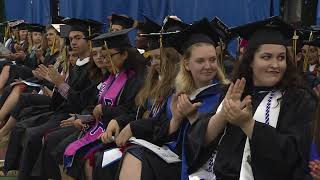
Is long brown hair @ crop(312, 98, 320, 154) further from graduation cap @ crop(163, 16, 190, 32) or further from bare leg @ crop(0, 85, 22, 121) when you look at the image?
bare leg @ crop(0, 85, 22, 121)

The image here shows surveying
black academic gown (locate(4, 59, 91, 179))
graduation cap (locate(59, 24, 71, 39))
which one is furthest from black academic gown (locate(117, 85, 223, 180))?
graduation cap (locate(59, 24, 71, 39))

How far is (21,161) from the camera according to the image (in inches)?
238

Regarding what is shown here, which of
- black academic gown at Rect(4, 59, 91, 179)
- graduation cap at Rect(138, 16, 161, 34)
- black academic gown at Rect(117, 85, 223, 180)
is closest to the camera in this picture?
black academic gown at Rect(117, 85, 223, 180)

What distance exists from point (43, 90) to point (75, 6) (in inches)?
98.5

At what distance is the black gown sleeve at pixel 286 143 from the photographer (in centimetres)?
311

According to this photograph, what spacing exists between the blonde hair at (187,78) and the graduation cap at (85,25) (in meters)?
2.47

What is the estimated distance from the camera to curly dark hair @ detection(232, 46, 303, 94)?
3.35 m

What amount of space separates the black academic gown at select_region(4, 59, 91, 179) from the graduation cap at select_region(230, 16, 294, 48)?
9.28 ft

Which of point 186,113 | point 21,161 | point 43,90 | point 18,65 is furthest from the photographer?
point 18,65

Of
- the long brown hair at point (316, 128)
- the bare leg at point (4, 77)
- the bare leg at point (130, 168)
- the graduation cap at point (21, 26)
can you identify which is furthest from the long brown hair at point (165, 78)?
the graduation cap at point (21, 26)

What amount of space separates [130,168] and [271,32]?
1.41m

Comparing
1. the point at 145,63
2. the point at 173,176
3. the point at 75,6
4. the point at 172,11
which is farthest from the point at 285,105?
the point at 75,6

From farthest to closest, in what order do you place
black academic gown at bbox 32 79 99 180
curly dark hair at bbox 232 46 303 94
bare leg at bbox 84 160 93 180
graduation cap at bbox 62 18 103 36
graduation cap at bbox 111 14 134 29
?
1. graduation cap at bbox 111 14 134 29
2. graduation cap at bbox 62 18 103 36
3. black academic gown at bbox 32 79 99 180
4. bare leg at bbox 84 160 93 180
5. curly dark hair at bbox 232 46 303 94

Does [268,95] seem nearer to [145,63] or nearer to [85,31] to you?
[145,63]
